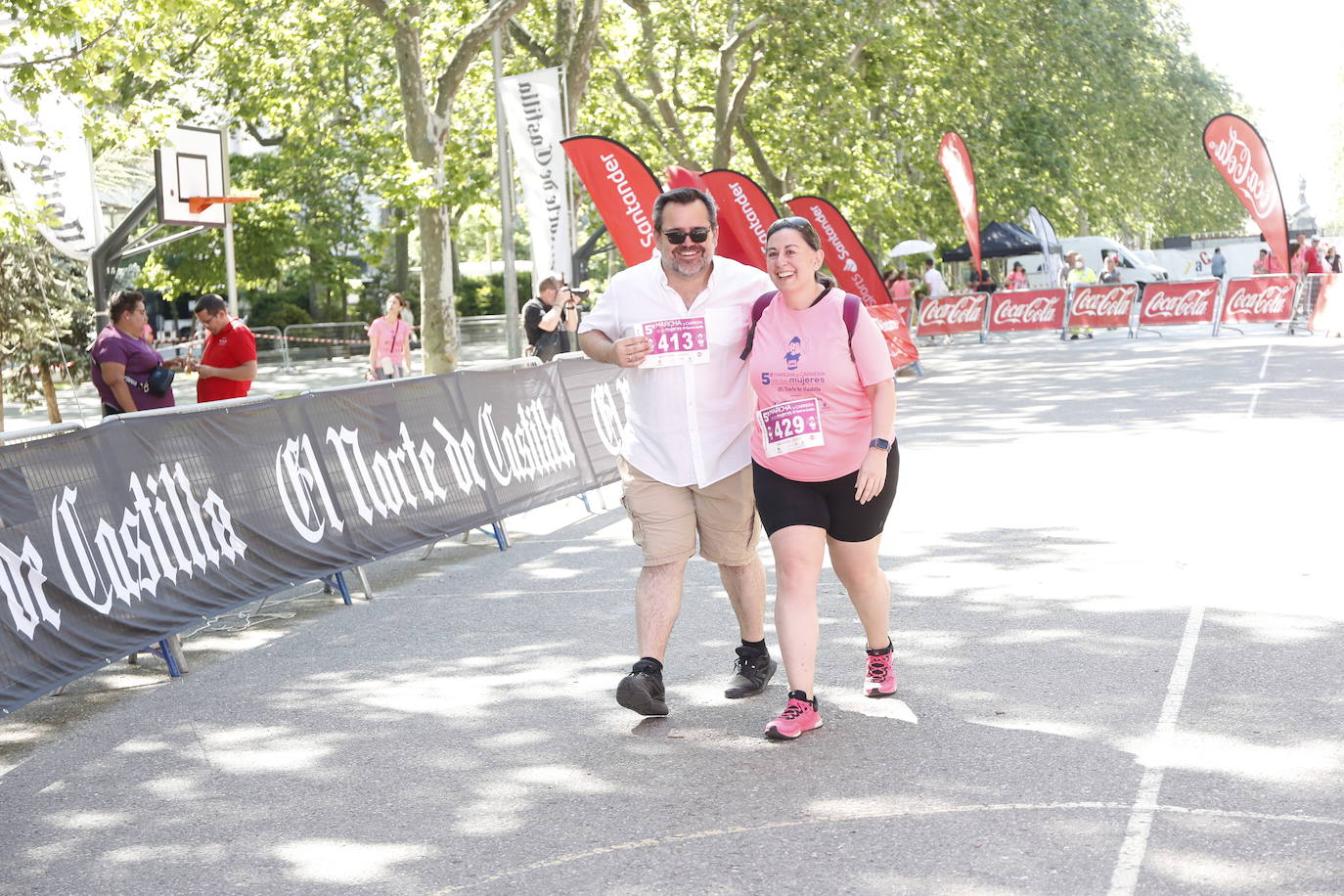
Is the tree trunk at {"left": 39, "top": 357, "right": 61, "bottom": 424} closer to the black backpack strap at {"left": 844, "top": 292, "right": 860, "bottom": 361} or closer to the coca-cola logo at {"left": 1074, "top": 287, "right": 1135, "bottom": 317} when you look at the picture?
the coca-cola logo at {"left": 1074, "top": 287, "right": 1135, "bottom": 317}

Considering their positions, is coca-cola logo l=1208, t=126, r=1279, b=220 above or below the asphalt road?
above

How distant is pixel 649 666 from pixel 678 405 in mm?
964

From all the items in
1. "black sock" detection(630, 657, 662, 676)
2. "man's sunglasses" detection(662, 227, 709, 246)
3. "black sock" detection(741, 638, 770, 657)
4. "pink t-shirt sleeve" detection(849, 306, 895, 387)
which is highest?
"man's sunglasses" detection(662, 227, 709, 246)

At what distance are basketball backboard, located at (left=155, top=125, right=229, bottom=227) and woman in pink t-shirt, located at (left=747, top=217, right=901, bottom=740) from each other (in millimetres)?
14938

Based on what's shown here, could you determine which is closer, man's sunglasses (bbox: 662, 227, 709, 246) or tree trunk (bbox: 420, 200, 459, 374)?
man's sunglasses (bbox: 662, 227, 709, 246)

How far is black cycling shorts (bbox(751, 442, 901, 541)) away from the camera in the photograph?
5934mm

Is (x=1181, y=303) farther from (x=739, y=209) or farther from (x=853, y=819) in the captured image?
(x=853, y=819)

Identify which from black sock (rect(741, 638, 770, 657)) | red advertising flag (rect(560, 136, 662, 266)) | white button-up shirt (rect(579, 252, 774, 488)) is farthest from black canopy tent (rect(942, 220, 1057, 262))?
white button-up shirt (rect(579, 252, 774, 488))

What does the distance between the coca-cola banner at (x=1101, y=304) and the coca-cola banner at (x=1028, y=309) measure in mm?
586

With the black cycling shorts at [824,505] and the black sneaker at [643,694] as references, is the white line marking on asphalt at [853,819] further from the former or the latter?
the black cycling shorts at [824,505]

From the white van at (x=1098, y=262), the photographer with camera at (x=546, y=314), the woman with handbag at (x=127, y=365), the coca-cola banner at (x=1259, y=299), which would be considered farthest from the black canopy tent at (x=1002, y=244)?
the woman with handbag at (x=127, y=365)

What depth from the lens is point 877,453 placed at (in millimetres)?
5840

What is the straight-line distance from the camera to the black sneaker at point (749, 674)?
256 inches

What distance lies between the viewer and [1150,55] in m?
60.5
